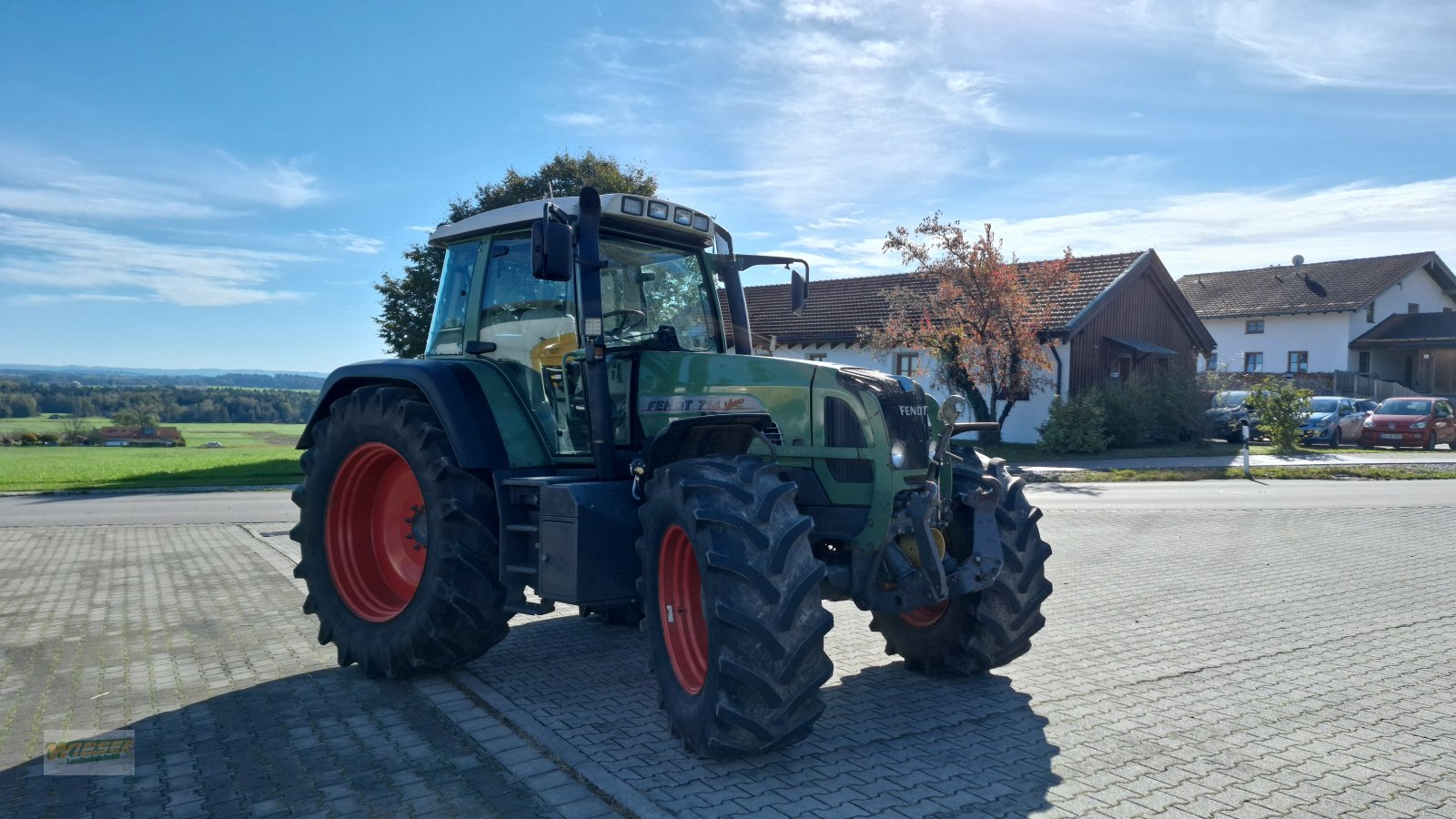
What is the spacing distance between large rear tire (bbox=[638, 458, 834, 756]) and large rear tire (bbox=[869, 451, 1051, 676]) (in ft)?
4.91

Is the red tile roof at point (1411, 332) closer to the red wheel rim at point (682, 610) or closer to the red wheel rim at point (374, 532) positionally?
the red wheel rim at point (374, 532)

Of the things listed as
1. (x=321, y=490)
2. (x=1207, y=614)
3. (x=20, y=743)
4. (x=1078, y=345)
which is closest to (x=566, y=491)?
(x=321, y=490)

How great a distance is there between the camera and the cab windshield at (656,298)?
580cm

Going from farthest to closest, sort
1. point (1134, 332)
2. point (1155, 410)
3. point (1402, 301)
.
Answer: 1. point (1402, 301)
2. point (1134, 332)
3. point (1155, 410)

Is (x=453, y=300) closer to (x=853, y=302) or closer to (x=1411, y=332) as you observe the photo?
(x=853, y=302)

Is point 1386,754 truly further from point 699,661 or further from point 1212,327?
point 1212,327

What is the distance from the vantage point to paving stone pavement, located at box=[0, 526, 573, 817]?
4.18 meters

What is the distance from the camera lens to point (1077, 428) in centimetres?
2525

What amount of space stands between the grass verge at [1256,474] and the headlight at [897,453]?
51.0ft

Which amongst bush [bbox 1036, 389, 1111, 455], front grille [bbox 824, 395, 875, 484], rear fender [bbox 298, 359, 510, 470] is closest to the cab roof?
rear fender [bbox 298, 359, 510, 470]

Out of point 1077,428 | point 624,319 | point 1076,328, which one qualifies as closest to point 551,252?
point 624,319

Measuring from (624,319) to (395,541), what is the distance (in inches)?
89.7

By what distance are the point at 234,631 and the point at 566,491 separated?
3.66 metres

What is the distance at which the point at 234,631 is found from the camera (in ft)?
23.8
